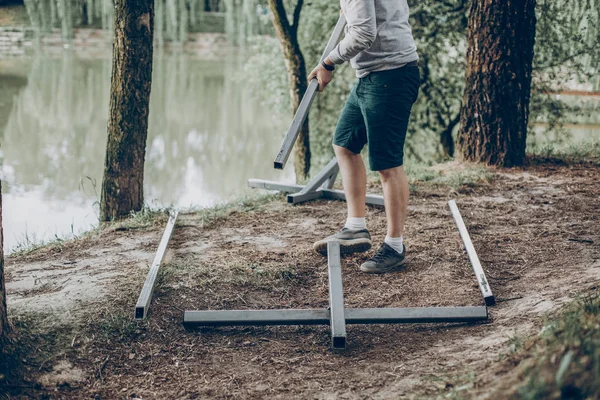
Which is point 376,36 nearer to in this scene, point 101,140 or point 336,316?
point 336,316

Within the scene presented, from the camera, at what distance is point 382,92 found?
154 inches

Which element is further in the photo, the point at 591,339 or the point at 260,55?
the point at 260,55

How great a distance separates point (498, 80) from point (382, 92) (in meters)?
3.29

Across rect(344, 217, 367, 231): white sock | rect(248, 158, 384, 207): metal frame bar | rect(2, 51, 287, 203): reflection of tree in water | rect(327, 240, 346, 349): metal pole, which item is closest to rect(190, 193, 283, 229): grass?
rect(248, 158, 384, 207): metal frame bar

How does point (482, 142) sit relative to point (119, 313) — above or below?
above

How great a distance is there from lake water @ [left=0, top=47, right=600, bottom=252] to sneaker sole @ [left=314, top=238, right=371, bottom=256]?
650 cm

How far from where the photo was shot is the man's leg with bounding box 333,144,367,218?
427 centimetres

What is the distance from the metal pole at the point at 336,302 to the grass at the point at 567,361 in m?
0.92

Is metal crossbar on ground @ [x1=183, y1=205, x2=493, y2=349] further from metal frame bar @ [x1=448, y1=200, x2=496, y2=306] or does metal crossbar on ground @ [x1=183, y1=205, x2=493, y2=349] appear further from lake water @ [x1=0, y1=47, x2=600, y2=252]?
lake water @ [x1=0, y1=47, x2=600, y2=252]

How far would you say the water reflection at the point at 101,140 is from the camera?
12916 mm

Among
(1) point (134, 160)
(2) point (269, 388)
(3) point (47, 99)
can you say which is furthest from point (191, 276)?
(3) point (47, 99)

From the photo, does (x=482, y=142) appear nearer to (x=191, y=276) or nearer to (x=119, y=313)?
(x=191, y=276)

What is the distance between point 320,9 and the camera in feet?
40.7

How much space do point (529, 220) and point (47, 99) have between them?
17.1 m
